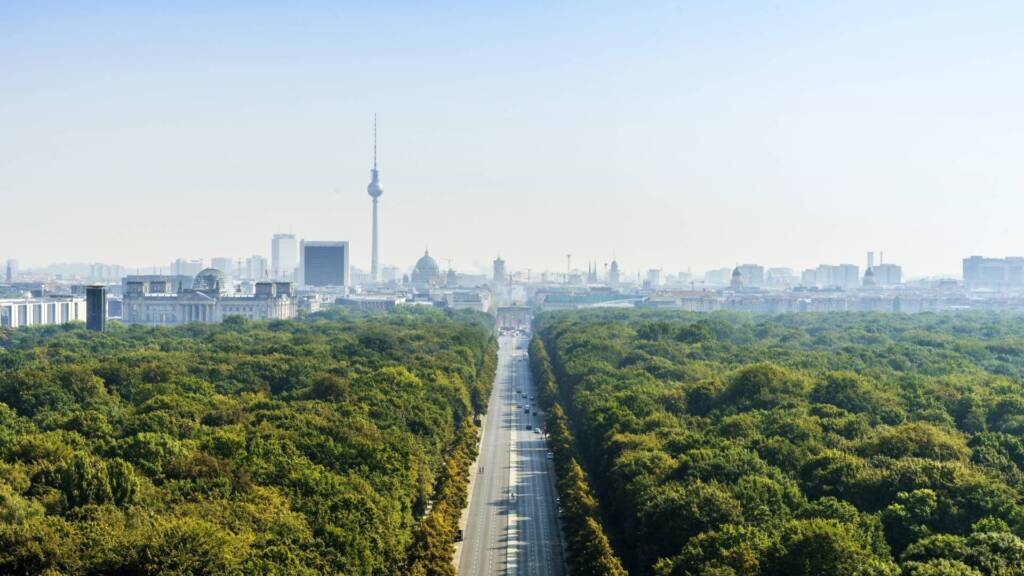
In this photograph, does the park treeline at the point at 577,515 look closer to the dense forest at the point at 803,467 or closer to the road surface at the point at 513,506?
the dense forest at the point at 803,467

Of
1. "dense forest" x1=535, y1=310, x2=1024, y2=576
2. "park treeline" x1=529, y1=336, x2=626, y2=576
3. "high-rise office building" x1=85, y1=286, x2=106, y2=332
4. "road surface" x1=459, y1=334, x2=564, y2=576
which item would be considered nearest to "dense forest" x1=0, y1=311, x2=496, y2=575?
"road surface" x1=459, y1=334, x2=564, y2=576

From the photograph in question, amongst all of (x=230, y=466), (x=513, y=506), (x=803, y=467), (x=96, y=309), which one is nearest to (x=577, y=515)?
(x=513, y=506)

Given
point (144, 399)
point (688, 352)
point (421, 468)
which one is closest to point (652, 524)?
point (421, 468)

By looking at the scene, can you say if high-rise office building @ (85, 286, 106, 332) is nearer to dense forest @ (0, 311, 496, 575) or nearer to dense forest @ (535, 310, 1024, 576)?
dense forest @ (0, 311, 496, 575)

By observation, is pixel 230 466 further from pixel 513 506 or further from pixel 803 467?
pixel 803 467

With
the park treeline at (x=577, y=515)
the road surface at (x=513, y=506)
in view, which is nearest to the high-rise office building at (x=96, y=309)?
the road surface at (x=513, y=506)

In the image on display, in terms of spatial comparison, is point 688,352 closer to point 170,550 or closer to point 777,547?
point 777,547
